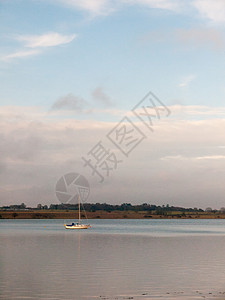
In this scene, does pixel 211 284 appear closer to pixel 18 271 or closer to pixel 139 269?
pixel 139 269

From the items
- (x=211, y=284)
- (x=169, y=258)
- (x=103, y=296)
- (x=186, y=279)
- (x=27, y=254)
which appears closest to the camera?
(x=103, y=296)

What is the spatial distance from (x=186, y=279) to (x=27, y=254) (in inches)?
1067

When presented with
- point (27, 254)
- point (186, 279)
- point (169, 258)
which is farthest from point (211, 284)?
point (27, 254)

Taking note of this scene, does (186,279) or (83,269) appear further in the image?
(83,269)

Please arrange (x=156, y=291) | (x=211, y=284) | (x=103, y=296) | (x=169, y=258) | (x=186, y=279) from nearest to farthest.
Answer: (x=103, y=296), (x=156, y=291), (x=211, y=284), (x=186, y=279), (x=169, y=258)

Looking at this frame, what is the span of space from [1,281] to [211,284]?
15.5m

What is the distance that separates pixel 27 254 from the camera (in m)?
60.3

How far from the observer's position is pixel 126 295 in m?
31.0

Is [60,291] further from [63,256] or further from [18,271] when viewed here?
[63,256]

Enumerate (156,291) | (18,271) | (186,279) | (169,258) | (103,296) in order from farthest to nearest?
1. (169,258)
2. (18,271)
3. (186,279)
4. (156,291)
5. (103,296)

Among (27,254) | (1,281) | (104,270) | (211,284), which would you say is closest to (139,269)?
(104,270)

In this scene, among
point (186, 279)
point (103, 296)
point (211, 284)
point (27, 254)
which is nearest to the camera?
point (103, 296)

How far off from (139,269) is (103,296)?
14.5 m

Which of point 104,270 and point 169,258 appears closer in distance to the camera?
point 104,270
